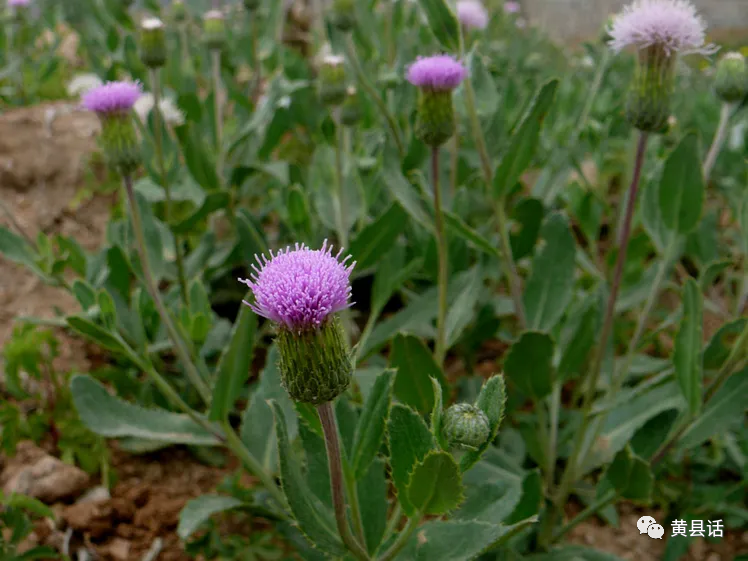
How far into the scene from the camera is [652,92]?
1.83 metres

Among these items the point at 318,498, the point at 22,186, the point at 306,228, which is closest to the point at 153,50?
the point at 306,228

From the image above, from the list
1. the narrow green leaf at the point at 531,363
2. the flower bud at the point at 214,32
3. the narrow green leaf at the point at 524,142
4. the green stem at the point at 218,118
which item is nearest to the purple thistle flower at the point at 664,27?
the narrow green leaf at the point at 524,142

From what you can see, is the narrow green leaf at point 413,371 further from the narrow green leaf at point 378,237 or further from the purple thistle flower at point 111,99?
the purple thistle flower at point 111,99

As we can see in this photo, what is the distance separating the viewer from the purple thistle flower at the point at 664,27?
1.79 meters

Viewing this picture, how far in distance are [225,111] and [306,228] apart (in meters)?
2.24

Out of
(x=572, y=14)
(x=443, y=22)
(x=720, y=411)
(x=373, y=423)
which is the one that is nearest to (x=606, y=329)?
(x=720, y=411)

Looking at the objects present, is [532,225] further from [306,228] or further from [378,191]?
[306,228]

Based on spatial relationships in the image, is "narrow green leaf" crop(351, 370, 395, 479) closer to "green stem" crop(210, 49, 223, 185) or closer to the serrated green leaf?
the serrated green leaf

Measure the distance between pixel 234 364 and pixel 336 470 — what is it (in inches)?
19.7

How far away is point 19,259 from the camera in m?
2.39

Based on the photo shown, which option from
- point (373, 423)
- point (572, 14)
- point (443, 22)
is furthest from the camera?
point (572, 14)

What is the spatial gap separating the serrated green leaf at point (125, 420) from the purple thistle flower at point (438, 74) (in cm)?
112

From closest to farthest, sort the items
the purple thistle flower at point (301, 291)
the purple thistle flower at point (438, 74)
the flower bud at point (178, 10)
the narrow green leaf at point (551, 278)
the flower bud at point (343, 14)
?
1. the purple thistle flower at point (301, 291)
2. the purple thistle flower at point (438, 74)
3. the narrow green leaf at point (551, 278)
4. the flower bud at point (343, 14)
5. the flower bud at point (178, 10)

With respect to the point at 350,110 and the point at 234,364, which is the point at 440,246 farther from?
the point at 350,110
